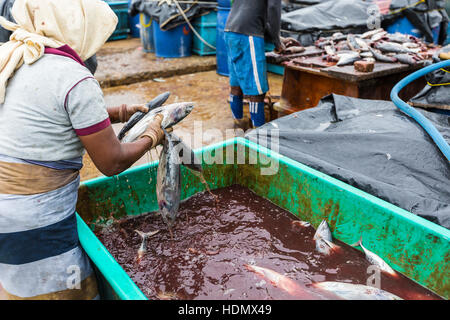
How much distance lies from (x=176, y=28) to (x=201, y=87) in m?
2.04

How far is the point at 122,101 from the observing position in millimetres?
6492

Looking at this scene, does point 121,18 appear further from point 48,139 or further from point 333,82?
point 48,139

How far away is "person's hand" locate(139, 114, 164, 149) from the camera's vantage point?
1.93 meters

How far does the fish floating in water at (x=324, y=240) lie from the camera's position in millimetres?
2160

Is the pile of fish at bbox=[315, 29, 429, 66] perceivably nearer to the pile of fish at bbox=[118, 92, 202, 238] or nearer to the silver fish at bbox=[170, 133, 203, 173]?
the silver fish at bbox=[170, 133, 203, 173]

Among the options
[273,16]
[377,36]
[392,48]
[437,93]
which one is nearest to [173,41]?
[273,16]

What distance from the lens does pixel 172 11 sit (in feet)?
26.1

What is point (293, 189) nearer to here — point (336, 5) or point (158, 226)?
point (158, 226)

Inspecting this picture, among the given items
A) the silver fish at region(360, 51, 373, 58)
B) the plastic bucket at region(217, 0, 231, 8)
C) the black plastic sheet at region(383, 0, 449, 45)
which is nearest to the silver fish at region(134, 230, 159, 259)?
the silver fish at region(360, 51, 373, 58)

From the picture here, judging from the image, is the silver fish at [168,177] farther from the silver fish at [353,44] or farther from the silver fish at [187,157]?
the silver fish at [353,44]

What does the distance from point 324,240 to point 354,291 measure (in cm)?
46

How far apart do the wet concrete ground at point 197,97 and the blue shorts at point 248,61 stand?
0.77 metres

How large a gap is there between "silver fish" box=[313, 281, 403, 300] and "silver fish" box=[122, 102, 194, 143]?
120 centimetres
